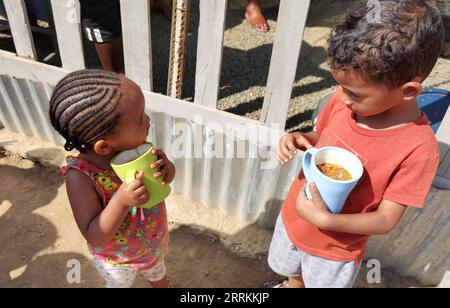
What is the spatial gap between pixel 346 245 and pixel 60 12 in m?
2.12

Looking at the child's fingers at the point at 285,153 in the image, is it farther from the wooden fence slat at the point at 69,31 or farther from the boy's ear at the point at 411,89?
the wooden fence slat at the point at 69,31

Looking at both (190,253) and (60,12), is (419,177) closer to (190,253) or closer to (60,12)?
(190,253)

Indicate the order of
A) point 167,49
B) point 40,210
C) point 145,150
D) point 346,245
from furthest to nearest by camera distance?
point 167,49 < point 40,210 < point 346,245 < point 145,150

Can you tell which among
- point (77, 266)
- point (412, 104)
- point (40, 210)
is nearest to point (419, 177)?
point (412, 104)

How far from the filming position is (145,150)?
4.66 feet

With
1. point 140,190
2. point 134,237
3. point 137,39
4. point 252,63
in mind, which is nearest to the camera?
point 140,190

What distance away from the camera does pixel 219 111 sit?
2504mm

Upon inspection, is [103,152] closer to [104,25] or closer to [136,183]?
[136,183]

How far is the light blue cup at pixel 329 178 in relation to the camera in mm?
1306

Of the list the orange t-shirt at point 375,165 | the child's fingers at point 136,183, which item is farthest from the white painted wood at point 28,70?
the orange t-shirt at point 375,165

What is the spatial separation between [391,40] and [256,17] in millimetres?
3603

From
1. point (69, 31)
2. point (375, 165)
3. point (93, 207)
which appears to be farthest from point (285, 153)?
point (69, 31)

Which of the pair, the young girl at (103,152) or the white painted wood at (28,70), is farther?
the white painted wood at (28,70)

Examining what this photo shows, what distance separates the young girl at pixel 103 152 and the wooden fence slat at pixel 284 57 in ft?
3.20
